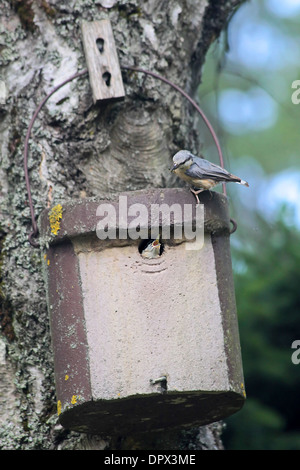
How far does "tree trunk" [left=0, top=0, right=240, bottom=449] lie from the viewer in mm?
3258

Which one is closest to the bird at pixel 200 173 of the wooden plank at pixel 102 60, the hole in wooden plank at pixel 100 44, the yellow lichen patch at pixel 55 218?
the yellow lichen patch at pixel 55 218

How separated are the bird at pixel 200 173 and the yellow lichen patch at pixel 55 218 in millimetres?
452

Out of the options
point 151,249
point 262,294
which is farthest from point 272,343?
point 151,249

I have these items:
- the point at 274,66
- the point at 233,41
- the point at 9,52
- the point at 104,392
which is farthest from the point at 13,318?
the point at 274,66

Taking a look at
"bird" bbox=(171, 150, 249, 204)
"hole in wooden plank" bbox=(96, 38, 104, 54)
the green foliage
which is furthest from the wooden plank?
the green foliage

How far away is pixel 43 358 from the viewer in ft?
10.8

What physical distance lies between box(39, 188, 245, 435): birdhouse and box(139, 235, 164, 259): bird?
1 centimetres

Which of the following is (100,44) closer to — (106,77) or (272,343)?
(106,77)

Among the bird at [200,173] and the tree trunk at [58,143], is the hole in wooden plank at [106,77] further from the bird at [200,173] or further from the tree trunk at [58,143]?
the bird at [200,173]

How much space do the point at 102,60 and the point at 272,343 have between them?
1747 millimetres

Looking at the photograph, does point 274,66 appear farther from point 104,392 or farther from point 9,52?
point 104,392

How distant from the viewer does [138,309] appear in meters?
2.89

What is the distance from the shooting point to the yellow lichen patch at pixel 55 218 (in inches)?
118
